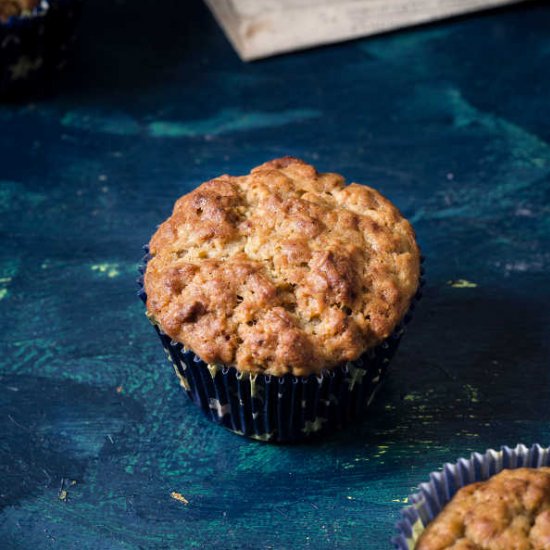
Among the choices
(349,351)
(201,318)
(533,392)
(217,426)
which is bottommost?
(533,392)

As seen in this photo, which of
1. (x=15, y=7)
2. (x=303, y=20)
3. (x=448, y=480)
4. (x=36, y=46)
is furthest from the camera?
(x=303, y=20)

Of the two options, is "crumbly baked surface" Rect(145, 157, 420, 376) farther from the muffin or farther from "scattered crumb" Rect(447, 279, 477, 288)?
"scattered crumb" Rect(447, 279, 477, 288)

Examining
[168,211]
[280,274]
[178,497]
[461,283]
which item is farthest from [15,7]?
[178,497]

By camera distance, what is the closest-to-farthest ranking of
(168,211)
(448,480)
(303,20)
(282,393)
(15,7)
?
(448,480) → (282,393) → (168,211) → (15,7) → (303,20)

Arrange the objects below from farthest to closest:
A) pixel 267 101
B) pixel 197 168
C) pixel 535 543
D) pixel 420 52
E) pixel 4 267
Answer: pixel 420 52, pixel 267 101, pixel 197 168, pixel 4 267, pixel 535 543

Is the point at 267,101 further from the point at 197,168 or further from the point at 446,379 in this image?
the point at 446,379

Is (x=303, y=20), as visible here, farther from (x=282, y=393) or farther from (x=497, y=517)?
(x=497, y=517)

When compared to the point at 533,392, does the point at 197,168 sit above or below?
above

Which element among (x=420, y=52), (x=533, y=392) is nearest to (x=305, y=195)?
(x=533, y=392)
